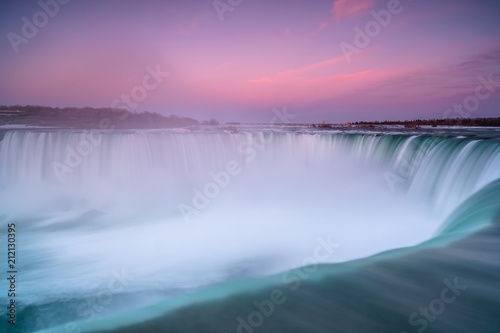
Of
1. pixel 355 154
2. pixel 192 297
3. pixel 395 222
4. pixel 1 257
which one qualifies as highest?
pixel 355 154

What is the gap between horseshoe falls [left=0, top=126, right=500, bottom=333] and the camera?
2250 mm

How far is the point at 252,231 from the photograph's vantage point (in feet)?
31.7

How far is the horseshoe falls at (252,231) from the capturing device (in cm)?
225

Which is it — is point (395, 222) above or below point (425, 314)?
below

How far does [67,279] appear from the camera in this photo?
5.82m

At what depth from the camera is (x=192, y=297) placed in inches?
96.0

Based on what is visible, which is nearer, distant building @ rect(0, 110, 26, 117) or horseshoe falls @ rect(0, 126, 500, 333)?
horseshoe falls @ rect(0, 126, 500, 333)

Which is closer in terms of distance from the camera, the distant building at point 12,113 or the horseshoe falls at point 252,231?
the horseshoe falls at point 252,231

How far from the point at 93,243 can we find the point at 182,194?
19.8ft

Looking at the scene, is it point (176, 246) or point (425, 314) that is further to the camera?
point (176, 246)

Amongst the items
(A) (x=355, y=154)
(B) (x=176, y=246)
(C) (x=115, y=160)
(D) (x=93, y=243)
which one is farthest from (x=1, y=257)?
(A) (x=355, y=154)

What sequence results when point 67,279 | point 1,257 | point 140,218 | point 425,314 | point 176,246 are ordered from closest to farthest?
→ point 425,314 < point 67,279 < point 1,257 < point 176,246 < point 140,218

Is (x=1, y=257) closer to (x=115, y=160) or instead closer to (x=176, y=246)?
(x=176, y=246)

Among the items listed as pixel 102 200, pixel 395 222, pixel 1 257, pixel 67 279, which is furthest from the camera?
pixel 102 200
